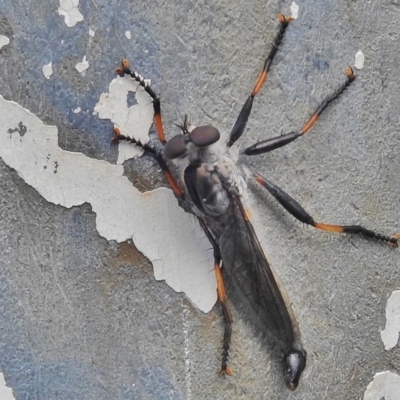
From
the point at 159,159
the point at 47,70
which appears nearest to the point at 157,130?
the point at 159,159

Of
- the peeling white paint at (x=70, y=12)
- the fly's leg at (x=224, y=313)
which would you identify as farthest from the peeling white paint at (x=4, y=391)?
the peeling white paint at (x=70, y=12)

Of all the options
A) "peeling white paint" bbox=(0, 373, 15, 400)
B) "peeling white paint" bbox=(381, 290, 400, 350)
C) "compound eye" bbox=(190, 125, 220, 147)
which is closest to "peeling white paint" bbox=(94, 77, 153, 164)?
"compound eye" bbox=(190, 125, 220, 147)

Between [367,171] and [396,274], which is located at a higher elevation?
[367,171]

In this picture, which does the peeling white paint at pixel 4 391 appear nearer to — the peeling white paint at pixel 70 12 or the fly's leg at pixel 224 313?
the fly's leg at pixel 224 313

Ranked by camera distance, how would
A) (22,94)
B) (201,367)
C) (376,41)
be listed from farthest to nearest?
(376,41), (201,367), (22,94)

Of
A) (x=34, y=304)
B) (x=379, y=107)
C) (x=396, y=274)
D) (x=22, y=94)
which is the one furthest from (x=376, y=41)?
(x=34, y=304)

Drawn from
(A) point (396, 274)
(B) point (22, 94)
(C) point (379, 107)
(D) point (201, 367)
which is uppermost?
(C) point (379, 107)

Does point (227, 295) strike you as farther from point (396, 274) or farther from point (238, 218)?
point (396, 274)

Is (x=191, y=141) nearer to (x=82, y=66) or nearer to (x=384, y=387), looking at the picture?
(x=82, y=66)
